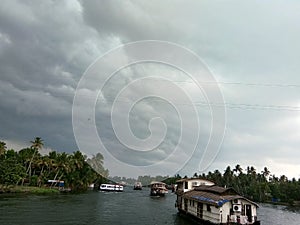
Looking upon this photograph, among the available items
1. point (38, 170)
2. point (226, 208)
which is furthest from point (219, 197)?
point (38, 170)

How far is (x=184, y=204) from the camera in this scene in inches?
1690

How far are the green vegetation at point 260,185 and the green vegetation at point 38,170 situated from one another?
4546cm

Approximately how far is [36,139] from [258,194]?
7674 cm

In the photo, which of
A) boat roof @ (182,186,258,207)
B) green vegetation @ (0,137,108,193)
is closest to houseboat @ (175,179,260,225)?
boat roof @ (182,186,258,207)

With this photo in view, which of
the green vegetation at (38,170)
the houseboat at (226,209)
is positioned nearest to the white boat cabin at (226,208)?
the houseboat at (226,209)

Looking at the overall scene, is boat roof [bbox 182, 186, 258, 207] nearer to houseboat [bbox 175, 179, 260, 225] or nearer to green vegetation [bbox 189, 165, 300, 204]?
houseboat [bbox 175, 179, 260, 225]

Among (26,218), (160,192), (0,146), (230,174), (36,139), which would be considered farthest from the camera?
(230,174)

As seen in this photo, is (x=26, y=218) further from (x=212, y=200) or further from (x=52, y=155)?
(x=52, y=155)

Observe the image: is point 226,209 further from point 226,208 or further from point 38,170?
point 38,170

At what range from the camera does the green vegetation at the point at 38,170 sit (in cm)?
6650

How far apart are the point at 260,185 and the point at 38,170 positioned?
252ft

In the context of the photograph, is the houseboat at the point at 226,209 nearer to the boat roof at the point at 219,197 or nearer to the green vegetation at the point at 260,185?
the boat roof at the point at 219,197

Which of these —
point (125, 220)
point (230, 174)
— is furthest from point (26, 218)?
point (230, 174)

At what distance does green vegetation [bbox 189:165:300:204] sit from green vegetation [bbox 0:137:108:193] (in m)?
45.5
